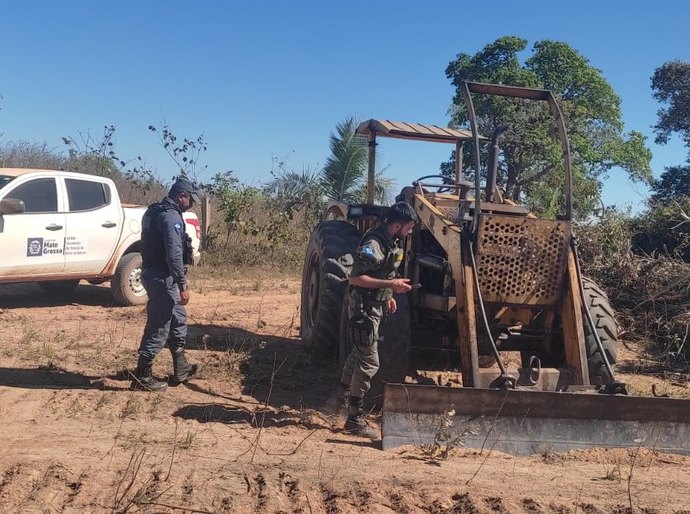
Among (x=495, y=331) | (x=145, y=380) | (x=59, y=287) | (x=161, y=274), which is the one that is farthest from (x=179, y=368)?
(x=59, y=287)

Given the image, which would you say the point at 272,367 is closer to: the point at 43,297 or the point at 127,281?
the point at 127,281

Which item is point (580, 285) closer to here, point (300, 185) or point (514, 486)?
point (514, 486)

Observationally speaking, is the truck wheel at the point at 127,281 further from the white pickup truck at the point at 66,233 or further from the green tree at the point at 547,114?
the green tree at the point at 547,114

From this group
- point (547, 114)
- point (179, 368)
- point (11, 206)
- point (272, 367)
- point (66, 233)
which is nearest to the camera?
point (179, 368)

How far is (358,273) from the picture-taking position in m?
4.99

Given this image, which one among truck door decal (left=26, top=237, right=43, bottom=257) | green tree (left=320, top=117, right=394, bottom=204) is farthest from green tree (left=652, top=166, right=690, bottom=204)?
truck door decal (left=26, top=237, right=43, bottom=257)

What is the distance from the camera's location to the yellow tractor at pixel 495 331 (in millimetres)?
4523

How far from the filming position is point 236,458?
4.24 meters

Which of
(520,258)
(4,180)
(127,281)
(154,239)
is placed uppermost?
(4,180)

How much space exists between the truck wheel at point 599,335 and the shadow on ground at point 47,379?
4.06 meters

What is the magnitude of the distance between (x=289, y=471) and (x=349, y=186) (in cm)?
1392

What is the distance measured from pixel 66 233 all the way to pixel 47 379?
3302 mm

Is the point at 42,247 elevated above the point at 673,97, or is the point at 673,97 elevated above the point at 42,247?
the point at 673,97

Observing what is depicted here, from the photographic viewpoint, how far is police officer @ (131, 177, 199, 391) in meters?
5.72
